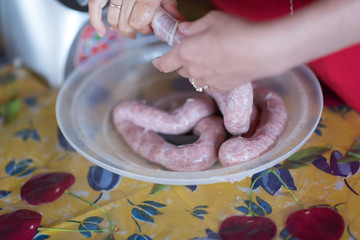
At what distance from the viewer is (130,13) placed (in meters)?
1.14

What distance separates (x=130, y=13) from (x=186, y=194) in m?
0.56

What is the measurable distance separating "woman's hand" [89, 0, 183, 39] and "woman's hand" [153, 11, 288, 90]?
241 mm

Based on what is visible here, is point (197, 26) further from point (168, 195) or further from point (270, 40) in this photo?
point (168, 195)

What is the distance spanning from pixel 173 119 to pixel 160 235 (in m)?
0.40

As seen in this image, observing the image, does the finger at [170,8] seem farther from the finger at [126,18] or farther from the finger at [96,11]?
the finger at [96,11]

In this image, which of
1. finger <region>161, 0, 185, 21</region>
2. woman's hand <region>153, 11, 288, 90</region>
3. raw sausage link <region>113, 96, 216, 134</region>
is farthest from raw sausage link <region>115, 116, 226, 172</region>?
finger <region>161, 0, 185, 21</region>

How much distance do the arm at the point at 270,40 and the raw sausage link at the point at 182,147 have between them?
0.28 m

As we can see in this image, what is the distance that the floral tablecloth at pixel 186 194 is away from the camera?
0.96 meters

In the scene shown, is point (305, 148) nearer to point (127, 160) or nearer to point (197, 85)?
point (197, 85)

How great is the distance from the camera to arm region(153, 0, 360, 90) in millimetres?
769

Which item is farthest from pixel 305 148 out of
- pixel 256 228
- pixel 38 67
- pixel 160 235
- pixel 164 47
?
pixel 38 67

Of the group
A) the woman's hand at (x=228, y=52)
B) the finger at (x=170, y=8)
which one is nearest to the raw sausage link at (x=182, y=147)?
the woman's hand at (x=228, y=52)

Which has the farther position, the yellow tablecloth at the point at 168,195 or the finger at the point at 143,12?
the finger at the point at 143,12

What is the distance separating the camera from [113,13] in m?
1.17
